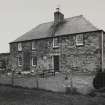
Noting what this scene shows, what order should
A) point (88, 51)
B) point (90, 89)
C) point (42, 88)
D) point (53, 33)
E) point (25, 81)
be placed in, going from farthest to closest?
point (53, 33) < point (88, 51) < point (25, 81) < point (42, 88) < point (90, 89)

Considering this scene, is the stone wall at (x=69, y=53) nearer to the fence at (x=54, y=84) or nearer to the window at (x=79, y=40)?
the window at (x=79, y=40)

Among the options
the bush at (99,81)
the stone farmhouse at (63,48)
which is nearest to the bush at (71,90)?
the bush at (99,81)

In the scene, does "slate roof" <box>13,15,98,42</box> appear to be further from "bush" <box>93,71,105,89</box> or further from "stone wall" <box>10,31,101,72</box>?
"bush" <box>93,71,105,89</box>

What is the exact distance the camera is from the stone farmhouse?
704 inches

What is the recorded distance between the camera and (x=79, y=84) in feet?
33.6

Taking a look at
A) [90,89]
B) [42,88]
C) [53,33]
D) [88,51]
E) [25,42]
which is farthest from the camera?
[25,42]

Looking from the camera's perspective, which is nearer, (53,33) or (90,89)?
(90,89)

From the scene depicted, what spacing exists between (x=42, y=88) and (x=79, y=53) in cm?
889

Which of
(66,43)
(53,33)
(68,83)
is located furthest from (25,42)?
(68,83)

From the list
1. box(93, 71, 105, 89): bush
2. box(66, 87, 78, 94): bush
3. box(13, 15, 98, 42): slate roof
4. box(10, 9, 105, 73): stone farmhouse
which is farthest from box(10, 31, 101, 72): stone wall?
box(66, 87, 78, 94): bush

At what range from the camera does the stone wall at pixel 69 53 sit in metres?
17.8

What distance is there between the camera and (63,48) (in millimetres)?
20203

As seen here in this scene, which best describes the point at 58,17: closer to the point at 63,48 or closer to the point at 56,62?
the point at 63,48

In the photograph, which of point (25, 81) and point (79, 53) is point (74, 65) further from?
point (25, 81)
